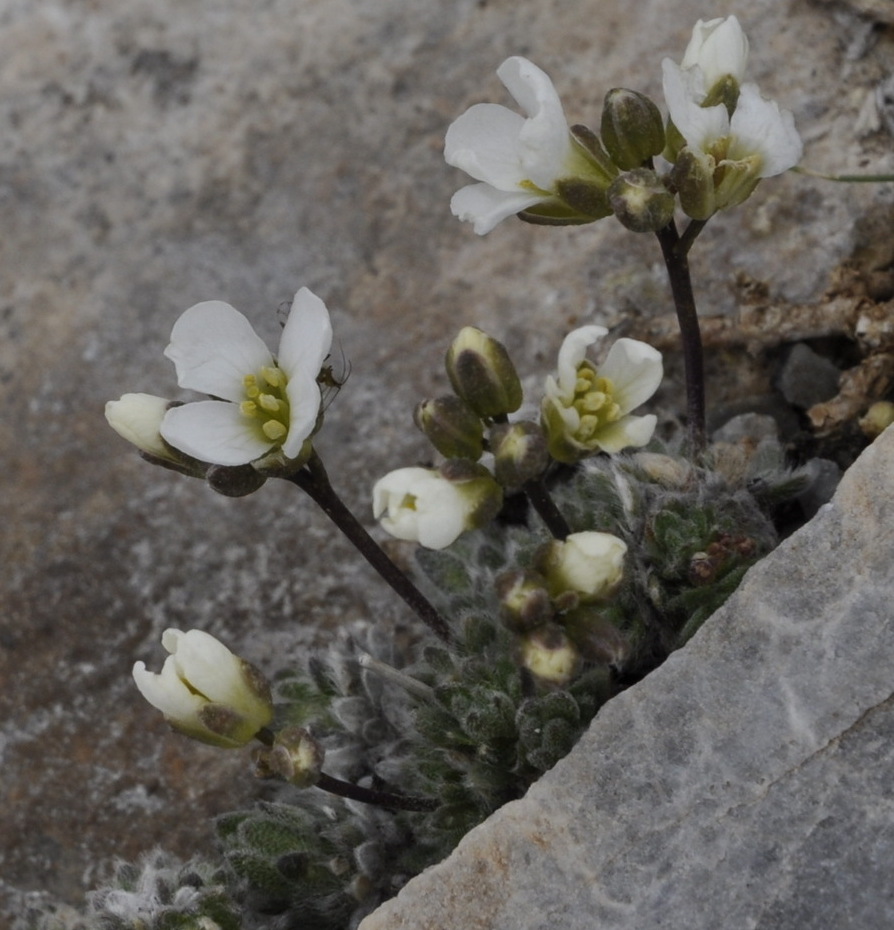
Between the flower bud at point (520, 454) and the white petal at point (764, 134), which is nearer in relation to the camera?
the flower bud at point (520, 454)

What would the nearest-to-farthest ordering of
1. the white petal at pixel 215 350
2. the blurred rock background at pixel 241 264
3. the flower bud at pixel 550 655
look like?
the flower bud at pixel 550 655
the white petal at pixel 215 350
the blurred rock background at pixel 241 264

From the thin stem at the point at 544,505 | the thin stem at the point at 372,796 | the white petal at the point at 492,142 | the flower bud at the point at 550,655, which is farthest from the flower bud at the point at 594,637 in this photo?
the white petal at the point at 492,142

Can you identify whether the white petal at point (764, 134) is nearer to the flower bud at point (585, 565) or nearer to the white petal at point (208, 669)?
the flower bud at point (585, 565)

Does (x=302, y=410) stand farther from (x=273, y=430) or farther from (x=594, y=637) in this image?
(x=594, y=637)

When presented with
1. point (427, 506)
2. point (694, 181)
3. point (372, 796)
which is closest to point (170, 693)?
point (372, 796)

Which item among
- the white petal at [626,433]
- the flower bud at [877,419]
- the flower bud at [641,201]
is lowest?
the flower bud at [877,419]

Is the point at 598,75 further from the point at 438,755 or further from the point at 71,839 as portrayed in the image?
the point at 71,839

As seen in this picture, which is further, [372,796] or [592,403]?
[372,796]
